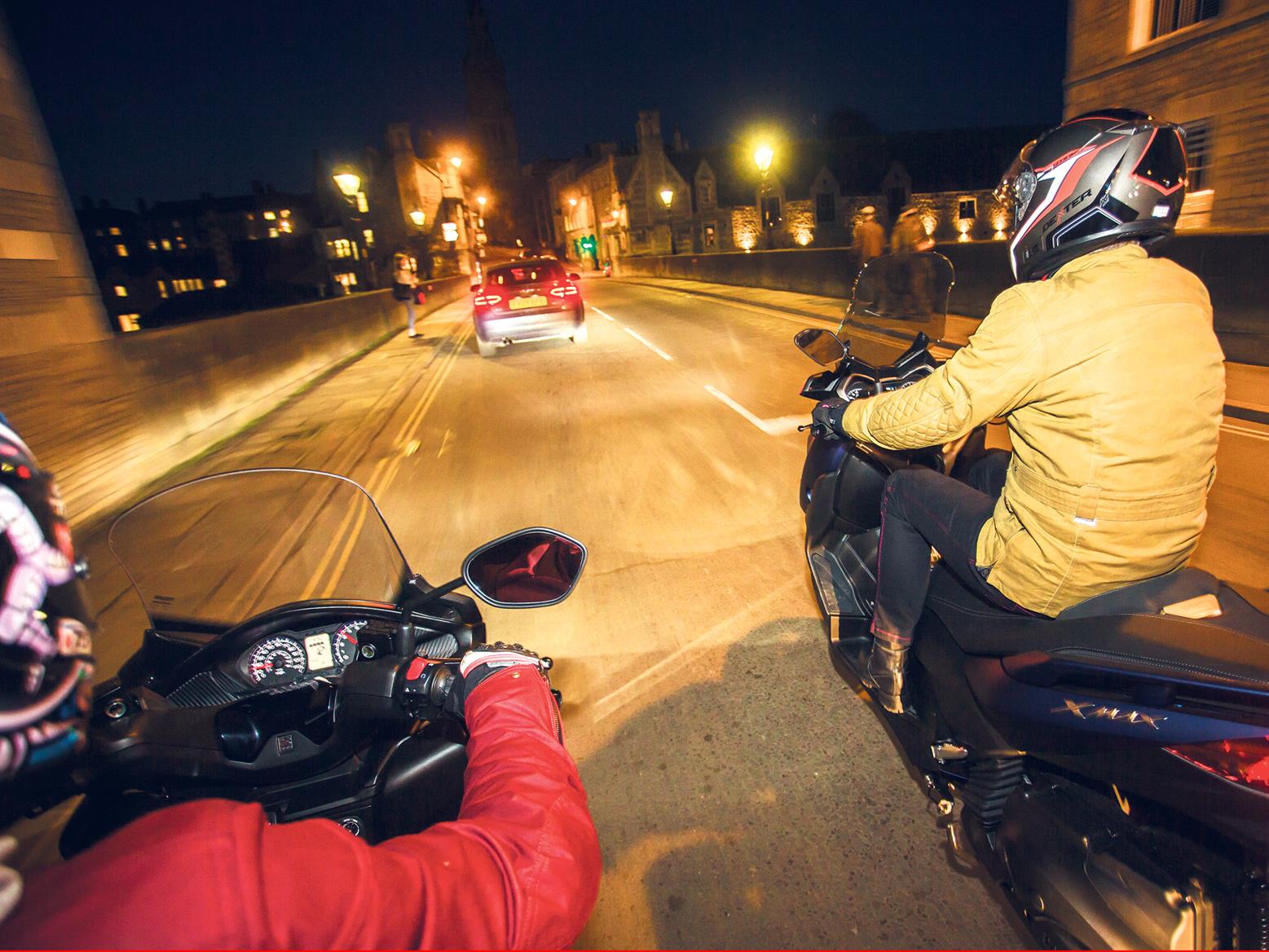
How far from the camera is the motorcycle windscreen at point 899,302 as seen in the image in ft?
10.2

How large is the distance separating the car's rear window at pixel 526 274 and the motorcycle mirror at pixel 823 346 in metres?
12.8

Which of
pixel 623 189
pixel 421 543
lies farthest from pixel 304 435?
pixel 623 189

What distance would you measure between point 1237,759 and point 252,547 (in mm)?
2796

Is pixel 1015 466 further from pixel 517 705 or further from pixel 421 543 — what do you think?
pixel 421 543

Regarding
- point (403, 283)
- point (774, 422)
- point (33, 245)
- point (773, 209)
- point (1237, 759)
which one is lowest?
point (774, 422)

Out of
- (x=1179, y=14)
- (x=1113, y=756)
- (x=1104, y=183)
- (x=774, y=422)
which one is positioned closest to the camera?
(x=1113, y=756)

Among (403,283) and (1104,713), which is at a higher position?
(403,283)

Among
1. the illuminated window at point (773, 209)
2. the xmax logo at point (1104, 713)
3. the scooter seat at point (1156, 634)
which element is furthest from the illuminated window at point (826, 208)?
the xmax logo at point (1104, 713)

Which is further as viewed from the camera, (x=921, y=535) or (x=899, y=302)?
(x=899, y=302)

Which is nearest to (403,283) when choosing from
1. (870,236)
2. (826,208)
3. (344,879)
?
(870,236)

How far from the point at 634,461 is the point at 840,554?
3.92 meters

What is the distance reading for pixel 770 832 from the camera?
241 centimetres

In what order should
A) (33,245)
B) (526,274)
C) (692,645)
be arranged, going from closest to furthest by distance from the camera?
(692,645) → (33,245) → (526,274)

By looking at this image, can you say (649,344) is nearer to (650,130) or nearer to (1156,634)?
(1156,634)
